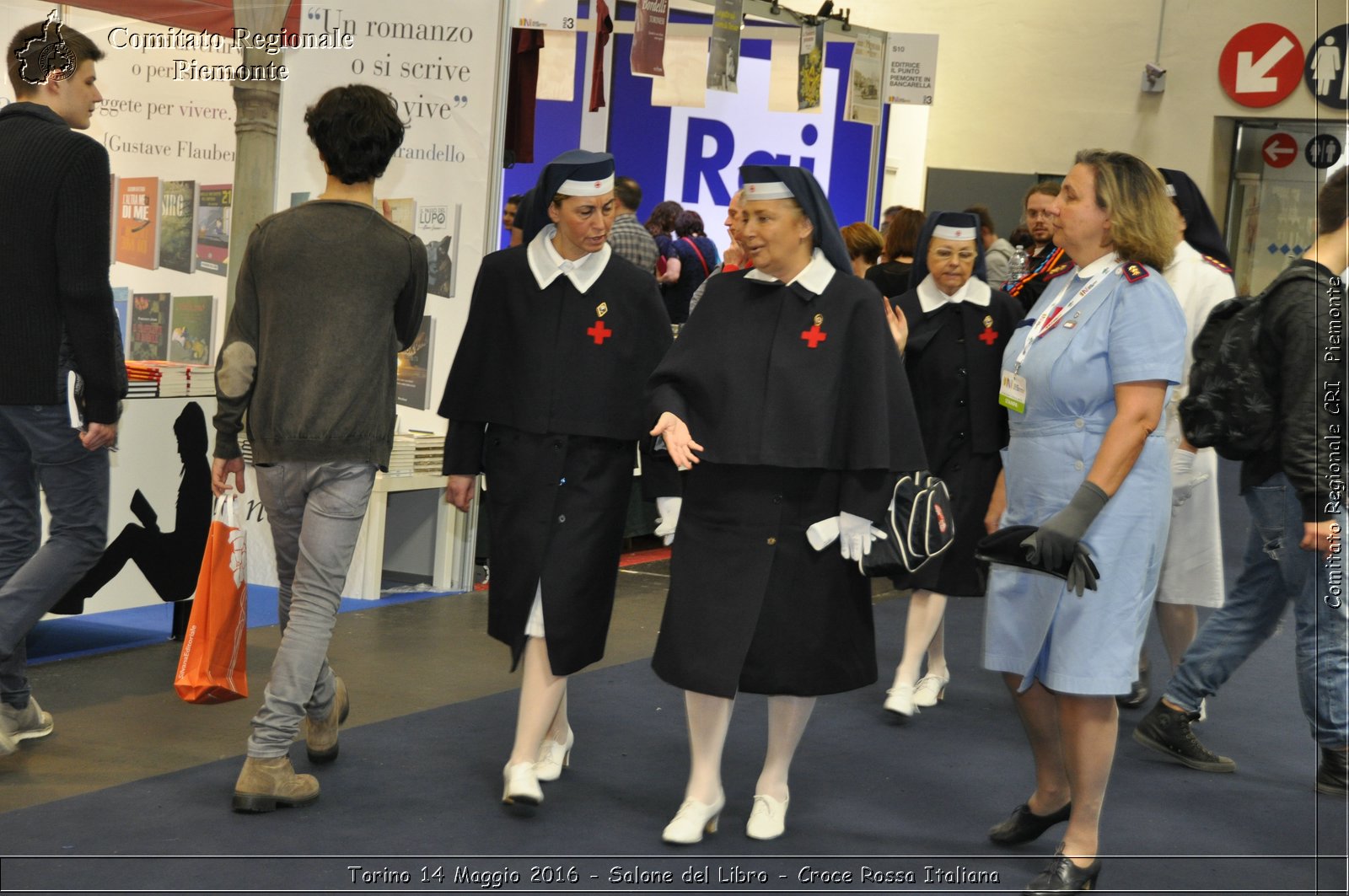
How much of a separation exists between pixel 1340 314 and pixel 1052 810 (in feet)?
4.58

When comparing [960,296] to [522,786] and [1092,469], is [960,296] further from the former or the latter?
[522,786]

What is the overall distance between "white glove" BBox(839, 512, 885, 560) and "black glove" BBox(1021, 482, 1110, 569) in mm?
453

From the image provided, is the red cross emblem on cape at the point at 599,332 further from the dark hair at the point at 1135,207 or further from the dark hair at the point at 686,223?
the dark hair at the point at 686,223

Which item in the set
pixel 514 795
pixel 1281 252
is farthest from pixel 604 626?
pixel 1281 252

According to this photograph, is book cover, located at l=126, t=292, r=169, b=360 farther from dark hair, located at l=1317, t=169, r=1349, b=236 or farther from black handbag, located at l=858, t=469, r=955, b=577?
dark hair, located at l=1317, t=169, r=1349, b=236

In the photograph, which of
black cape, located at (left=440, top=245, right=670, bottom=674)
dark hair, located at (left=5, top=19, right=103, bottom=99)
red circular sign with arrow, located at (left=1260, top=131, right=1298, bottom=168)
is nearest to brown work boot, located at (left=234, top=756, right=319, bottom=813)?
black cape, located at (left=440, top=245, right=670, bottom=674)

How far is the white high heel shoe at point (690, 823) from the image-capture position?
142 inches

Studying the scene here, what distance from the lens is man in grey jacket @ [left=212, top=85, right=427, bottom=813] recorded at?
11.8 ft

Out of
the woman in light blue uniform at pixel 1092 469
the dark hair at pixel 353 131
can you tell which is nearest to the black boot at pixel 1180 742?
the woman in light blue uniform at pixel 1092 469

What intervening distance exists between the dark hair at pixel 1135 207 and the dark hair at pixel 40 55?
103 inches

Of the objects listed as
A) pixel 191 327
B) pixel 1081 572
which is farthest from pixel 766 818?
pixel 191 327

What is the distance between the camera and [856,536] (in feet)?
11.6

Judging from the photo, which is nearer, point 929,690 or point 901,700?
point 901,700

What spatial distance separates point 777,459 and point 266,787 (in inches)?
58.6
